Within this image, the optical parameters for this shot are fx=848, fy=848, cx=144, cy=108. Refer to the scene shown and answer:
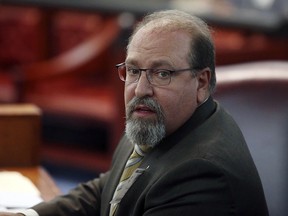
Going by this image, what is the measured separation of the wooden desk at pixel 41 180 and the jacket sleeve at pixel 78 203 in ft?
0.63

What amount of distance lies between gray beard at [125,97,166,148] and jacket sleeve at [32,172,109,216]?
406 millimetres

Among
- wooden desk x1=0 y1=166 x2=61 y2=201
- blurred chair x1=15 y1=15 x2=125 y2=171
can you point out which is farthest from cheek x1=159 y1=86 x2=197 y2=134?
blurred chair x1=15 y1=15 x2=125 y2=171

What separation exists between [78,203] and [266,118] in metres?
0.61

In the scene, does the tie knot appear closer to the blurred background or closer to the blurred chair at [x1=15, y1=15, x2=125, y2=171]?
the blurred background

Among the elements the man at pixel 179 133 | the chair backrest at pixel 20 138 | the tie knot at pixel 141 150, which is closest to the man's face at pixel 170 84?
the man at pixel 179 133

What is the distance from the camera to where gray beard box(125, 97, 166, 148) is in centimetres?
201

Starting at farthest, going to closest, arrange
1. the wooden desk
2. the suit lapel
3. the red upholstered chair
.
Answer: the red upholstered chair → the wooden desk → the suit lapel

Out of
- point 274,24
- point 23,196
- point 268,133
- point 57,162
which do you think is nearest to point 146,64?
point 268,133

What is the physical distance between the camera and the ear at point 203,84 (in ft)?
6.72

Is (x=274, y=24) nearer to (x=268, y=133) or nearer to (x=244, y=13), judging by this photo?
(x=244, y=13)

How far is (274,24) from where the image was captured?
523 centimetres

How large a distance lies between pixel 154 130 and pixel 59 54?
14.6 feet

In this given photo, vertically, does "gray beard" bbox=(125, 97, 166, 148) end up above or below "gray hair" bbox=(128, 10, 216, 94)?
below

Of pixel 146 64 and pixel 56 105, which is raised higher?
pixel 146 64
